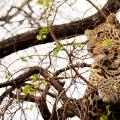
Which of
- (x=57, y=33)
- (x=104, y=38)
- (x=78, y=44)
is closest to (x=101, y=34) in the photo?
(x=104, y=38)

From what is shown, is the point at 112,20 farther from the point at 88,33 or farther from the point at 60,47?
the point at 60,47

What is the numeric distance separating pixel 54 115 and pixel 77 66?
0.53m

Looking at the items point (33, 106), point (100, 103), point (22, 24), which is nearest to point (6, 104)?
point (33, 106)

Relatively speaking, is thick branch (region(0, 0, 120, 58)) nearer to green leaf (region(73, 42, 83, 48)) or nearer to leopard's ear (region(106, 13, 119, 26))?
leopard's ear (region(106, 13, 119, 26))

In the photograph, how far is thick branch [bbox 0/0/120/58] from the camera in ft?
17.5

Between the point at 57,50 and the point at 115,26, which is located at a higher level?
the point at 115,26

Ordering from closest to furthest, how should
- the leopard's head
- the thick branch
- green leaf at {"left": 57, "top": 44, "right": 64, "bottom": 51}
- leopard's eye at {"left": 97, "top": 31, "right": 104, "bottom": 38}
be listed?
green leaf at {"left": 57, "top": 44, "right": 64, "bottom": 51}
the leopard's head
leopard's eye at {"left": 97, "top": 31, "right": 104, "bottom": 38}
the thick branch

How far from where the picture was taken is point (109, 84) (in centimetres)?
467

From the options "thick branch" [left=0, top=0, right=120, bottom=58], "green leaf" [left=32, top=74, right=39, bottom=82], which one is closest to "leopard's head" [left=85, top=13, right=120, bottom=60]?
"thick branch" [left=0, top=0, right=120, bottom=58]

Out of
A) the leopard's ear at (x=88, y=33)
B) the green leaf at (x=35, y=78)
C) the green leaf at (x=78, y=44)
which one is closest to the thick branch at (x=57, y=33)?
the leopard's ear at (x=88, y=33)

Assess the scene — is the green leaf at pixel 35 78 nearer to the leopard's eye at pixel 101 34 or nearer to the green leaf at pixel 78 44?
the green leaf at pixel 78 44

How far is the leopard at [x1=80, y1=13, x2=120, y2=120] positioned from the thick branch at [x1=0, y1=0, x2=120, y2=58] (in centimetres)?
23

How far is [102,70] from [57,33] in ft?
2.71

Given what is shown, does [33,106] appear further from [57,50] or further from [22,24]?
[22,24]
